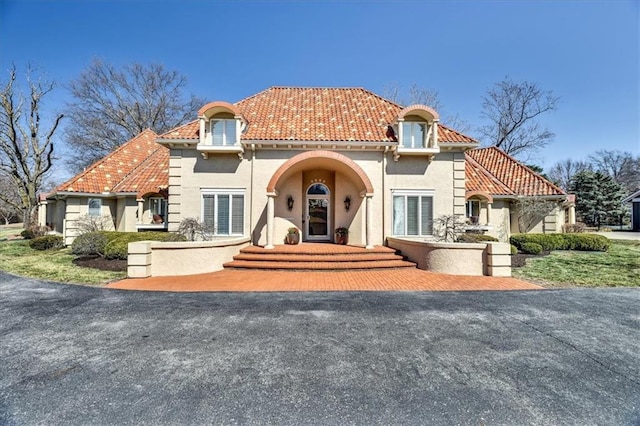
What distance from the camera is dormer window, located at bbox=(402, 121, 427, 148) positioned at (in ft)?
42.5

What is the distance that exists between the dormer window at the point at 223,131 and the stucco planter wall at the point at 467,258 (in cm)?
968

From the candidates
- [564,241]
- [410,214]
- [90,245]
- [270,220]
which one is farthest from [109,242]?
[564,241]

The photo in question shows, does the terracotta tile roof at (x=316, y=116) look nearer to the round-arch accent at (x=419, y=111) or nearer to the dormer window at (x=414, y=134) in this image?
the round-arch accent at (x=419, y=111)

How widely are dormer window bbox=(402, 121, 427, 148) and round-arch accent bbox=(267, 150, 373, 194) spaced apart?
2.80m

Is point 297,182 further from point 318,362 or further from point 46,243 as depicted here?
point 46,243

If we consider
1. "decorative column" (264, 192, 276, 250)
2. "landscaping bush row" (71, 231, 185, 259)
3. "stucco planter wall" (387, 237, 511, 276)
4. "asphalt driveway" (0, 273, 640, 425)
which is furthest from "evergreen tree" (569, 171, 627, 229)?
"landscaping bush row" (71, 231, 185, 259)

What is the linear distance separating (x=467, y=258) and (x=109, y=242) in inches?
589

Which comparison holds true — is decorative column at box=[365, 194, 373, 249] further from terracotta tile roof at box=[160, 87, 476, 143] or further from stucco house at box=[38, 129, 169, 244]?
stucco house at box=[38, 129, 169, 244]

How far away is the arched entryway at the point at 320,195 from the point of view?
1215 cm

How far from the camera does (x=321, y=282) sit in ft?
28.1

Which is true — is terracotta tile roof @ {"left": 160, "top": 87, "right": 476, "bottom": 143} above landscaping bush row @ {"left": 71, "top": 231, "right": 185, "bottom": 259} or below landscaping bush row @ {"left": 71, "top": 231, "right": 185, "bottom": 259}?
above

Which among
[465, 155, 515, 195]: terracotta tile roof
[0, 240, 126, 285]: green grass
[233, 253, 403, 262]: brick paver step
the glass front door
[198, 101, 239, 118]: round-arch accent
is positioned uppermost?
[198, 101, 239, 118]: round-arch accent

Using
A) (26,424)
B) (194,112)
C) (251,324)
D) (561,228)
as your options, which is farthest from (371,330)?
(194,112)

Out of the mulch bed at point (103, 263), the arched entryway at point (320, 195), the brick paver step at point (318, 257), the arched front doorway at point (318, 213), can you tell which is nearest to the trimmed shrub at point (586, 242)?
the brick paver step at point (318, 257)
